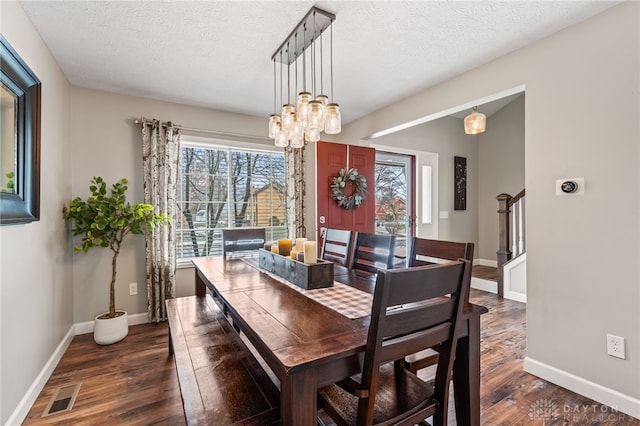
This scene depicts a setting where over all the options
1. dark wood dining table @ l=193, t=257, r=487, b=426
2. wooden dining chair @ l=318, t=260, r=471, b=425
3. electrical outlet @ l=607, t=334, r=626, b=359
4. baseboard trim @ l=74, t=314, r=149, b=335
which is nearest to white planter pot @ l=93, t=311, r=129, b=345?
baseboard trim @ l=74, t=314, r=149, b=335

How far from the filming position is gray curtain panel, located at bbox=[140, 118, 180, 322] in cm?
314

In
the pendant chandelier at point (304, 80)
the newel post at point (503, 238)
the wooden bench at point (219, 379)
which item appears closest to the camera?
the wooden bench at point (219, 379)

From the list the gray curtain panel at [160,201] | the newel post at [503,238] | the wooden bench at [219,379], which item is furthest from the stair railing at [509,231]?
the gray curtain panel at [160,201]

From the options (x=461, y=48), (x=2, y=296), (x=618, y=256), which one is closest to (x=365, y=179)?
(x=461, y=48)

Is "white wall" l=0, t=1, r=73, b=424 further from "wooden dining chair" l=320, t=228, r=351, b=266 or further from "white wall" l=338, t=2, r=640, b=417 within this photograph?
"white wall" l=338, t=2, r=640, b=417

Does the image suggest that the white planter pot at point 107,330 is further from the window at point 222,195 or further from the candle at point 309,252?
the candle at point 309,252

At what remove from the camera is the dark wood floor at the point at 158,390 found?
5.68 feet

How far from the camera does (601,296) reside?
1.86 meters

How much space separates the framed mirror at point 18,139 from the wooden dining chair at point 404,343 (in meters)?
1.89

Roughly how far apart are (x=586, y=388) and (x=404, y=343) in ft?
5.89

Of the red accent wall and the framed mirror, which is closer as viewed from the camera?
the framed mirror

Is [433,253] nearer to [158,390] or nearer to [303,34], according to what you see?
[303,34]

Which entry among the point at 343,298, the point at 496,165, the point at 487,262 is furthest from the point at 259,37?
the point at 487,262

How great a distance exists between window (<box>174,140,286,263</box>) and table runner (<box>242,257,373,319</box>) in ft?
6.86
